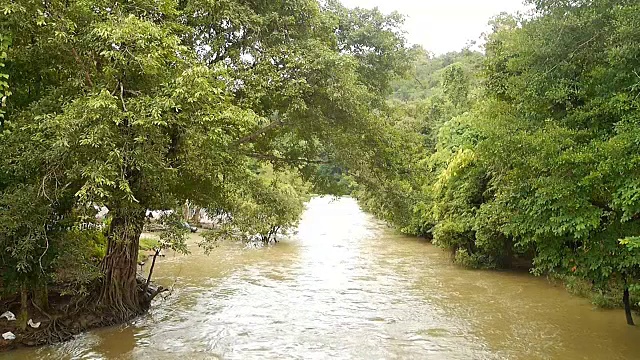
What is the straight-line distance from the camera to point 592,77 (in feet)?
29.6

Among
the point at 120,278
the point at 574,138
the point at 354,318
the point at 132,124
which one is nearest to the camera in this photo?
the point at 132,124

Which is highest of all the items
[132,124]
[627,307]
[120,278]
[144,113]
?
[144,113]

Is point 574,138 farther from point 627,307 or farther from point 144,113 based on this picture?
point 144,113

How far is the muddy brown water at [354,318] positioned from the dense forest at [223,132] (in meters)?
0.96

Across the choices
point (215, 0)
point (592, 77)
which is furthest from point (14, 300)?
point (592, 77)

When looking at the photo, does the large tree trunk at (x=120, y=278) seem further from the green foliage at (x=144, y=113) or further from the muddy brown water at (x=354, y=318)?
the muddy brown water at (x=354, y=318)

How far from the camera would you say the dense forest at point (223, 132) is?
307 inches

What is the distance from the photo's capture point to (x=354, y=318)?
488 inches

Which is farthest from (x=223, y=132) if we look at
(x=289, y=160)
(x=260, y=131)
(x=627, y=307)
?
(x=627, y=307)

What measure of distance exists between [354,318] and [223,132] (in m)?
5.93

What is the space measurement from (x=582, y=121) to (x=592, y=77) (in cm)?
78

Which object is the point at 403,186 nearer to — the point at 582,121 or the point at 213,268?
the point at 582,121

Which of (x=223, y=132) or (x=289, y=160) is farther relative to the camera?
(x=289, y=160)

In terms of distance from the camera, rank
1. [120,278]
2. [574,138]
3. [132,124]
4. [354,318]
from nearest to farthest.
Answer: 1. [132,124]
2. [574,138]
3. [120,278]
4. [354,318]
